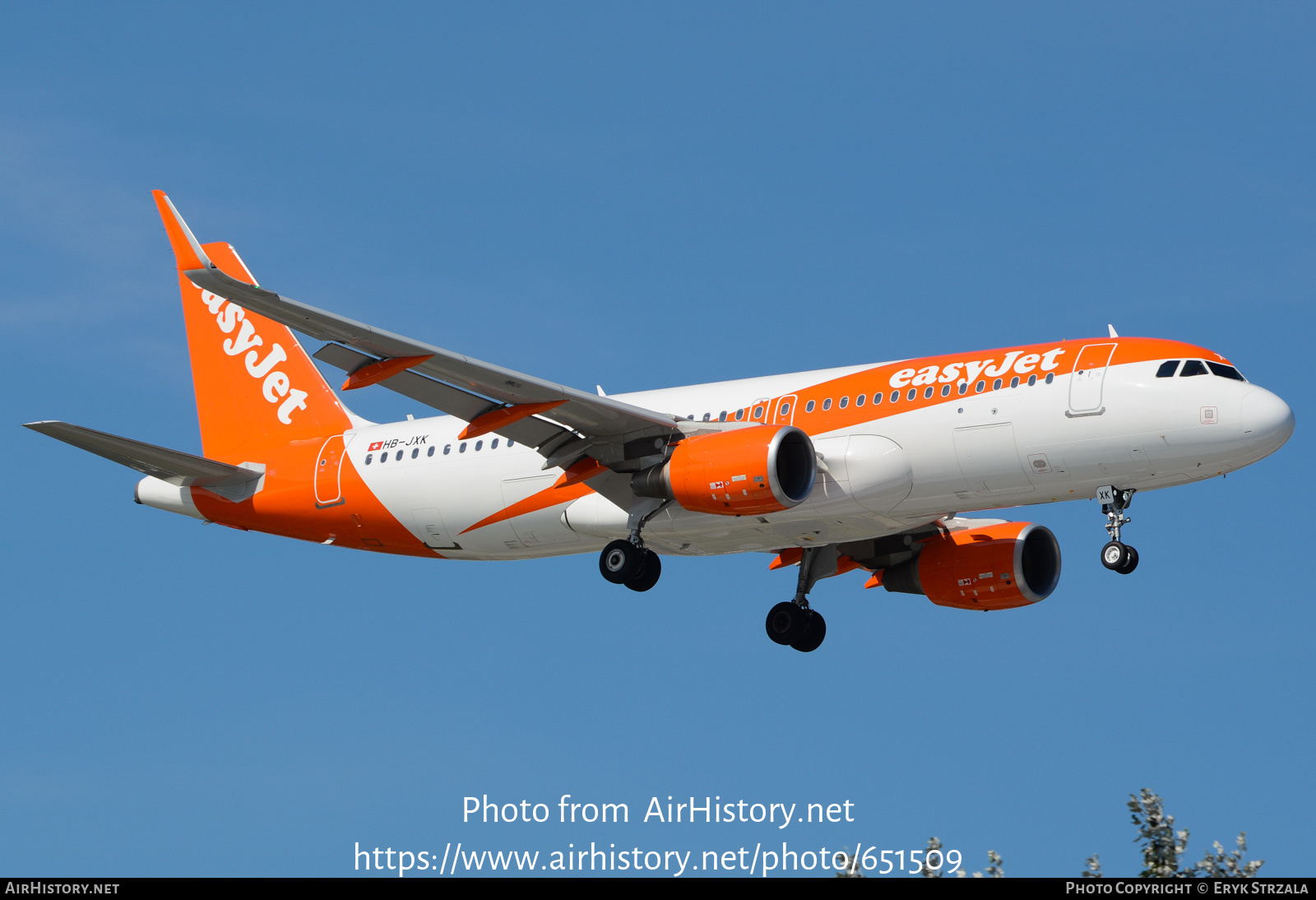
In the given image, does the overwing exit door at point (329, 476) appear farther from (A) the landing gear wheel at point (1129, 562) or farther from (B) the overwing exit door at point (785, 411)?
(A) the landing gear wheel at point (1129, 562)

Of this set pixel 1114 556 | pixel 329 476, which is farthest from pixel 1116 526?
pixel 329 476

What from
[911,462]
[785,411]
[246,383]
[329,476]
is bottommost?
[911,462]

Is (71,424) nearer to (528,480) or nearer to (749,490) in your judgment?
(528,480)

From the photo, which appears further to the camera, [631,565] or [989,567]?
[989,567]

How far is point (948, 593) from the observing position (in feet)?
126

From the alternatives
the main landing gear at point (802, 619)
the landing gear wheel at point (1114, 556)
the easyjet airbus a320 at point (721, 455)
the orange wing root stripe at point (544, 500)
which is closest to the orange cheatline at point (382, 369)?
the easyjet airbus a320 at point (721, 455)

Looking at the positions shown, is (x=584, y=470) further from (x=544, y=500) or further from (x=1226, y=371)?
(x=1226, y=371)

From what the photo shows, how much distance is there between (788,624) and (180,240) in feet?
51.0

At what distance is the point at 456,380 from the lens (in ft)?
107

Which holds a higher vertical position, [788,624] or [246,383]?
[246,383]

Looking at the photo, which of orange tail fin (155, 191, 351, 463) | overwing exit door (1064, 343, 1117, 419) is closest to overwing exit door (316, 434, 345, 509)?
orange tail fin (155, 191, 351, 463)
